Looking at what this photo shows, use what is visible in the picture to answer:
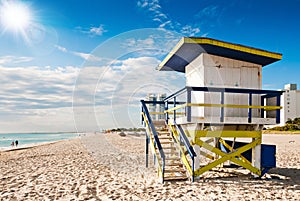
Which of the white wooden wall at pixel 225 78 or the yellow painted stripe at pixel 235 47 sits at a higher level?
the yellow painted stripe at pixel 235 47

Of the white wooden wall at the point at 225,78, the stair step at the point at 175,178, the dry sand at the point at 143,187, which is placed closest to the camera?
the dry sand at the point at 143,187

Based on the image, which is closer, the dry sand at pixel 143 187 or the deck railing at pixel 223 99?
the dry sand at pixel 143 187

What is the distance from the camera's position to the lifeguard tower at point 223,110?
8508 millimetres

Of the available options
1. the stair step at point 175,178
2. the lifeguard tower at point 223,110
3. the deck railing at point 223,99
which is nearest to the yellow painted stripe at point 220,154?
the lifeguard tower at point 223,110

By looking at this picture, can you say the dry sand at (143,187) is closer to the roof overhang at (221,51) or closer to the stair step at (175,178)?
the stair step at (175,178)

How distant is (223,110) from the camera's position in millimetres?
8430

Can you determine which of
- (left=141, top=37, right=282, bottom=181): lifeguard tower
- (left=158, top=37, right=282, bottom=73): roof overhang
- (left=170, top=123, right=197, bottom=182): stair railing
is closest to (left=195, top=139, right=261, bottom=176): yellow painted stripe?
(left=141, top=37, right=282, bottom=181): lifeguard tower

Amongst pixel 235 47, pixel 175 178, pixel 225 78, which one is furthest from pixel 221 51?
pixel 175 178

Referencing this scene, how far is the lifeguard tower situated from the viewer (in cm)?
851

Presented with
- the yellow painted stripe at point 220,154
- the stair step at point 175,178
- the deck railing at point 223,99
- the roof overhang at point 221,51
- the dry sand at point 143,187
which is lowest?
the dry sand at point 143,187

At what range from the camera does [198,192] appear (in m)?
7.28

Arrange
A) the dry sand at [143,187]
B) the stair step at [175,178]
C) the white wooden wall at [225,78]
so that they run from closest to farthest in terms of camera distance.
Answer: the dry sand at [143,187] < the stair step at [175,178] < the white wooden wall at [225,78]

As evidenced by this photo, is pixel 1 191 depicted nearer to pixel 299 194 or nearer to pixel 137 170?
pixel 137 170

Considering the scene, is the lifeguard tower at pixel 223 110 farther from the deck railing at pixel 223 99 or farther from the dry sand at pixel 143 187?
the dry sand at pixel 143 187
